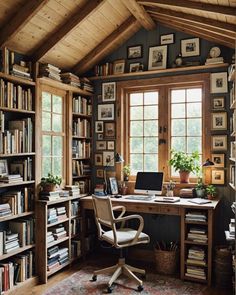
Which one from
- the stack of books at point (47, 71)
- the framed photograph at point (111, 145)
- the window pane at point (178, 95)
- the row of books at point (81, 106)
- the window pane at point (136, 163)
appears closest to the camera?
the stack of books at point (47, 71)

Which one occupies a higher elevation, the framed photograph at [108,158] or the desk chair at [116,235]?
the framed photograph at [108,158]

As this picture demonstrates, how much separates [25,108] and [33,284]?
1954 millimetres

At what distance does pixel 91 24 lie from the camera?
3869 mm

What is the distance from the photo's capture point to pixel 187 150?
4.22 m

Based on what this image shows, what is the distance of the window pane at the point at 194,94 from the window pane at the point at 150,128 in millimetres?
572

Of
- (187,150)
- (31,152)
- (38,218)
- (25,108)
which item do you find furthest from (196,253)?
(25,108)

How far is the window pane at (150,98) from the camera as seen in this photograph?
14.5 ft

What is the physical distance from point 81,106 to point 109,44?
0.95m

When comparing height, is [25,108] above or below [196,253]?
above

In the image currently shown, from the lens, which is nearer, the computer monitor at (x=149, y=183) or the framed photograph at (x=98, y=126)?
the computer monitor at (x=149, y=183)

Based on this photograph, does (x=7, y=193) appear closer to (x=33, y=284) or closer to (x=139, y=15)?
(x=33, y=284)

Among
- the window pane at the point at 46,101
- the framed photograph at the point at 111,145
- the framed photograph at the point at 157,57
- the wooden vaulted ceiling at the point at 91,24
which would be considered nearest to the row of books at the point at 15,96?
the window pane at the point at 46,101

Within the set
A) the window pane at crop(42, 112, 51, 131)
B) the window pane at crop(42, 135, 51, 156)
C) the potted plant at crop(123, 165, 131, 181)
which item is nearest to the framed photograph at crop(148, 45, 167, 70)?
the potted plant at crop(123, 165, 131, 181)

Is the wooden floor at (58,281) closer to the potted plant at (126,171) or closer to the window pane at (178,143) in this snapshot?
the potted plant at (126,171)
